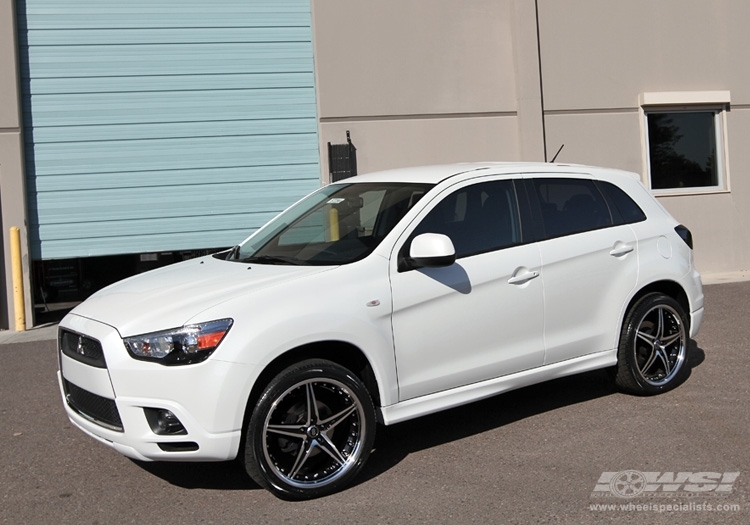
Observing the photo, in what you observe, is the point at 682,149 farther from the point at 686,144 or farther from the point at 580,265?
the point at 580,265

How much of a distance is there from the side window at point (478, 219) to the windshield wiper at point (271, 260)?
76 centimetres

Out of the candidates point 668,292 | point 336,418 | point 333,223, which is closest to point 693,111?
point 668,292

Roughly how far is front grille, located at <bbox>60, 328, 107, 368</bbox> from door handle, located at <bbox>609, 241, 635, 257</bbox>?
3.51 meters

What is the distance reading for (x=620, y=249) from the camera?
19.8 ft

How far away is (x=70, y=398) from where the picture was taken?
16.2ft

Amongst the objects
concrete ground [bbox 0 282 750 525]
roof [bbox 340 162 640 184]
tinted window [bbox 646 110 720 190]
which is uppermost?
tinted window [bbox 646 110 720 190]

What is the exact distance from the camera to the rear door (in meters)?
5.63

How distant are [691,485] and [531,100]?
30.1 ft

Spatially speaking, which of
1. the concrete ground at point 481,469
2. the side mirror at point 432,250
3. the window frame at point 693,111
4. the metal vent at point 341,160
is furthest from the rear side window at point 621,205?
the window frame at point 693,111

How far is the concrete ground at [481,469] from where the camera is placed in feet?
14.3

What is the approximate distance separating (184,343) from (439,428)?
221 cm

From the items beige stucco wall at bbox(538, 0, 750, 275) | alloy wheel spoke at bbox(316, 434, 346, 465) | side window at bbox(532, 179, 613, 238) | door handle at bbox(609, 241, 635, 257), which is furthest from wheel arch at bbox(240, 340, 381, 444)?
beige stucco wall at bbox(538, 0, 750, 275)

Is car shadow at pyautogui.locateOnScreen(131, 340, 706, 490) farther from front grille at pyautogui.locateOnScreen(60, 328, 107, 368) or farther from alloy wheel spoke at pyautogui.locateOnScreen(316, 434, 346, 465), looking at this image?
front grille at pyautogui.locateOnScreen(60, 328, 107, 368)

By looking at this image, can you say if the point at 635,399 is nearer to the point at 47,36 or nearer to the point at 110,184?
the point at 110,184
